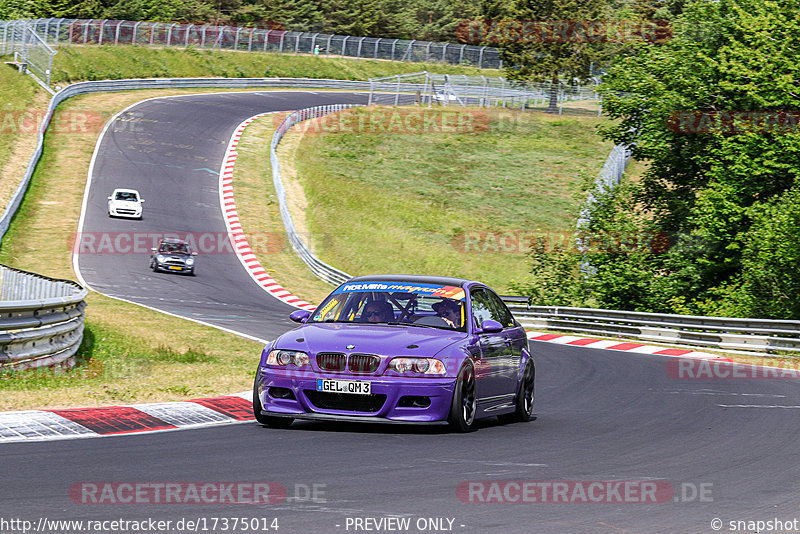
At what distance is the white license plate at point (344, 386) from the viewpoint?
31.4ft

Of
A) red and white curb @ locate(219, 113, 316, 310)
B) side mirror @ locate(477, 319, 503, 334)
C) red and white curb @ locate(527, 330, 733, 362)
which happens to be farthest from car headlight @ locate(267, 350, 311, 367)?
red and white curb @ locate(219, 113, 316, 310)

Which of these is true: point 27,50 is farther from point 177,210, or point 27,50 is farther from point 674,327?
point 674,327

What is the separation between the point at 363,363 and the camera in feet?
31.7

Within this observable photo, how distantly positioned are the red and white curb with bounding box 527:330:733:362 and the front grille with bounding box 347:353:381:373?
14419mm

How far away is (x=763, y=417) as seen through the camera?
41.6 ft

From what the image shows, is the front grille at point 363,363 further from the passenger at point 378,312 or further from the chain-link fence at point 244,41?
the chain-link fence at point 244,41

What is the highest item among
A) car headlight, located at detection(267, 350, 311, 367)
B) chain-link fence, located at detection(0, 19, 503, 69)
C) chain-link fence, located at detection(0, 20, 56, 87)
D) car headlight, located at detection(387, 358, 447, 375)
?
chain-link fence, located at detection(0, 19, 503, 69)

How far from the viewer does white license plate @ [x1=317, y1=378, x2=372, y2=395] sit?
31.4ft

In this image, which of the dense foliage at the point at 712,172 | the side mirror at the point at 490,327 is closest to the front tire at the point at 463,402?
the side mirror at the point at 490,327

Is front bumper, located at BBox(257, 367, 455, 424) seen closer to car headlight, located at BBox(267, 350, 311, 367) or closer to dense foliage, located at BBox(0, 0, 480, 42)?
car headlight, located at BBox(267, 350, 311, 367)

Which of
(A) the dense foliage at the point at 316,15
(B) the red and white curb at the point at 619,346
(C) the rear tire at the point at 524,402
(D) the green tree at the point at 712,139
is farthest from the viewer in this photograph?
(A) the dense foliage at the point at 316,15

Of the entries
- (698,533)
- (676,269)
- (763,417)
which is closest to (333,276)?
(676,269)

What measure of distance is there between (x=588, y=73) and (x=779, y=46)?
44.7 m

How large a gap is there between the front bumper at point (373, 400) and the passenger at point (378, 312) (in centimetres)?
123
